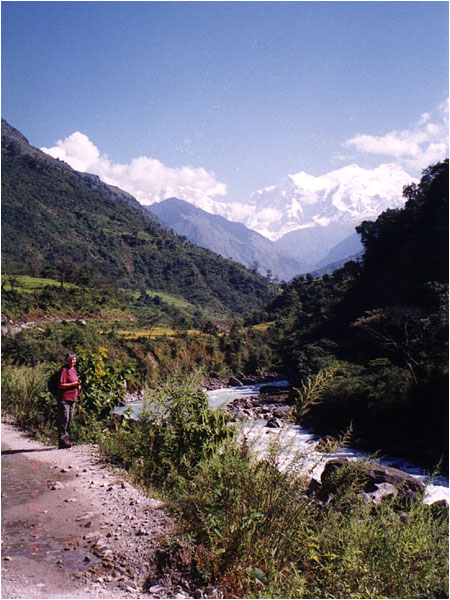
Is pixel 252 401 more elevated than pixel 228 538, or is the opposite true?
pixel 228 538

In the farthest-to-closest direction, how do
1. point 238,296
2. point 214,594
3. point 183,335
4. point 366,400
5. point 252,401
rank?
point 238,296, point 183,335, point 252,401, point 366,400, point 214,594

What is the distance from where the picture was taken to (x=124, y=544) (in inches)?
131

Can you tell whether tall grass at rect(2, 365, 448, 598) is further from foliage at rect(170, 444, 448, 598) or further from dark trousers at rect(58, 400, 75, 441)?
dark trousers at rect(58, 400, 75, 441)

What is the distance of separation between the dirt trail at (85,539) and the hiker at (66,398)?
97 cm

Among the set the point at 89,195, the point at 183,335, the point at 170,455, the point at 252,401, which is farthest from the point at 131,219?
the point at 170,455

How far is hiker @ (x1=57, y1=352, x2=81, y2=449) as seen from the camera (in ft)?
20.5

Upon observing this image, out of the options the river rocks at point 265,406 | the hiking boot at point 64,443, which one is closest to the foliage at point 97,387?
the hiking boot at point 64,443

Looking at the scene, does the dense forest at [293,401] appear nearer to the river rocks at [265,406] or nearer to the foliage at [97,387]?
the foliage at [97,387]

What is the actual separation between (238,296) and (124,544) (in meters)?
140

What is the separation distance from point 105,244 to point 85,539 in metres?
140

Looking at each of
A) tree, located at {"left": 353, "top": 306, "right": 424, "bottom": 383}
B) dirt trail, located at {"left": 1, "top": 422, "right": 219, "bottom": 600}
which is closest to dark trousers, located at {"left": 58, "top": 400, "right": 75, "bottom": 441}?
dirt trail, located at {"left": 1, "top": 422, "right": 219, "bottom": 600}

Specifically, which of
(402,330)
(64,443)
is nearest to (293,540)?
(64,443)

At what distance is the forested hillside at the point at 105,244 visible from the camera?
396ft

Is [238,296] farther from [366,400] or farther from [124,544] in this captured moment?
[124,544]
